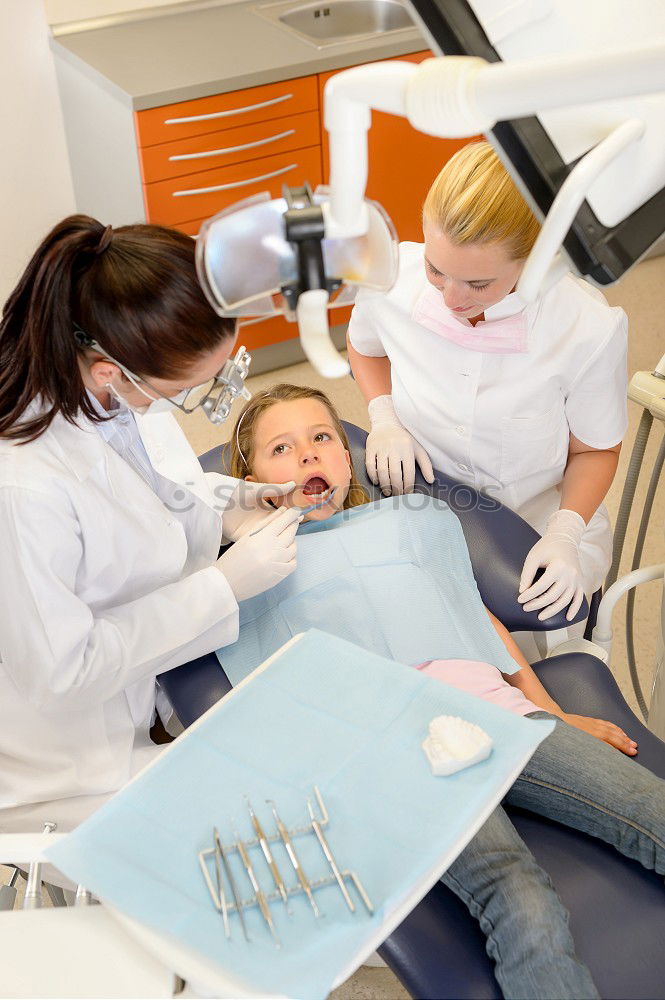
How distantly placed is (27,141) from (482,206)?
2.13 meters

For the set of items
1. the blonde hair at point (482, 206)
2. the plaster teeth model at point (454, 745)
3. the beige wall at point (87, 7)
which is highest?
the beige wall at point (87, 7)

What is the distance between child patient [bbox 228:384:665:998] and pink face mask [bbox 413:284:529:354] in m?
0.27

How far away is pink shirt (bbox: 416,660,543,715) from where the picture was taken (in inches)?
58.9

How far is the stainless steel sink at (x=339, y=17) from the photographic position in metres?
3.22

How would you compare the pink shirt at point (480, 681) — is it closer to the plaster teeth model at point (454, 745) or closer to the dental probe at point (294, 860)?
the plaster teeth model at point (454, 745)

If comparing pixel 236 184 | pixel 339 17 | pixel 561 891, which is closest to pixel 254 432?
pixel 561 891

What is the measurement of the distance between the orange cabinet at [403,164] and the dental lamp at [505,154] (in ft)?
7.71

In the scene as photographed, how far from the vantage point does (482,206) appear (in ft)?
4.80

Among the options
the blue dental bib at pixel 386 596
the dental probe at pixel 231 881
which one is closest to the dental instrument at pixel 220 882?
the dental probe at pixel 231 881

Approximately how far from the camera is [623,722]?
5.16 ft

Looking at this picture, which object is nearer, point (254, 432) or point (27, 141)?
point (254, 432)

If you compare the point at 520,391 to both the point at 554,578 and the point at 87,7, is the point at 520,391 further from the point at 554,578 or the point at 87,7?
the point at 87,7

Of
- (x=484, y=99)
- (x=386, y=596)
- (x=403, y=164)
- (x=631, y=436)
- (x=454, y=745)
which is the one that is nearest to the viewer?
(x=484, y=99)

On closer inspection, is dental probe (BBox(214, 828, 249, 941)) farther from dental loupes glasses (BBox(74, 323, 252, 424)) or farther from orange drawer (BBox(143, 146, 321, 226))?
orange drawer (BBox(143, 146, 321, 226))
